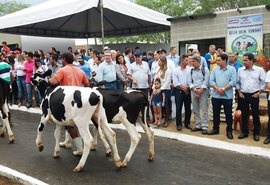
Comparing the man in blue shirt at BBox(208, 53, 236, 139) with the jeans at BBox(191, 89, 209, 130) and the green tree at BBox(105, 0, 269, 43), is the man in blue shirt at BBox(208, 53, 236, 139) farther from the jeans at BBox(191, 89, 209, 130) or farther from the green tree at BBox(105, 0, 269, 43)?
the green tree at BBox(105, 0, 269, 43)

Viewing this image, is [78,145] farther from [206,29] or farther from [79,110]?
[206,29]

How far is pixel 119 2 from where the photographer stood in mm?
12734

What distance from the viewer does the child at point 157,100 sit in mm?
8383

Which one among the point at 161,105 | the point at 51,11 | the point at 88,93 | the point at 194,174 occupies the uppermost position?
the point at 51,11

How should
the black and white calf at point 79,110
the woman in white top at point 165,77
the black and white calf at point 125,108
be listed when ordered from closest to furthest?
1. the black and white calf at point 79,110
2. the black and white calf at point 125,108
3. the woman in white top at point 165,77

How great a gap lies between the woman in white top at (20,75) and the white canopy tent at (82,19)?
5.00 ft

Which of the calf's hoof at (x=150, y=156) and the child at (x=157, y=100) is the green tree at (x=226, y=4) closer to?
the child at (x=157, y=100)

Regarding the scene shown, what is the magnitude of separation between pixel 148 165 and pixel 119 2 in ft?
27.8

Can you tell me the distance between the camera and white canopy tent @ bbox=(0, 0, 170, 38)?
11938 mm

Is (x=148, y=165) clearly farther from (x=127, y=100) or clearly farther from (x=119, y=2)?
(x=119, y=2)

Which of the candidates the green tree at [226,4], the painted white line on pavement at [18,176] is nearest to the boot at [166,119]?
the painted white line on pavement at [18,176]

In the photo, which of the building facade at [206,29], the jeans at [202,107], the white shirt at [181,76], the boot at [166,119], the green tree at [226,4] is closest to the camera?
the jeans at [202,107]

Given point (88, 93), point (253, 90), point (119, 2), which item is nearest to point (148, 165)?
point (88, 93)

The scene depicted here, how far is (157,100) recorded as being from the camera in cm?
846
